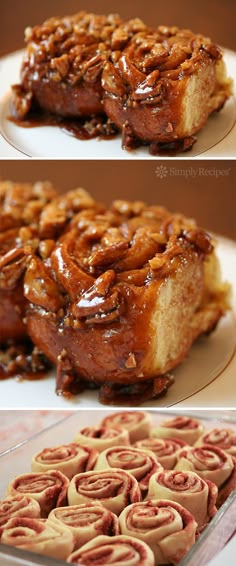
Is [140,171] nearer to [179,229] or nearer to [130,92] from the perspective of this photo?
Result: [179,229]

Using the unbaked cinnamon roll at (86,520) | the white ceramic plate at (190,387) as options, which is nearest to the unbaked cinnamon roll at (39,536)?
the unbaked cinnamon roll at (86,520)

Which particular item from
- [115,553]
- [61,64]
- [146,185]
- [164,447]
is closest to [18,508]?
[115,553]

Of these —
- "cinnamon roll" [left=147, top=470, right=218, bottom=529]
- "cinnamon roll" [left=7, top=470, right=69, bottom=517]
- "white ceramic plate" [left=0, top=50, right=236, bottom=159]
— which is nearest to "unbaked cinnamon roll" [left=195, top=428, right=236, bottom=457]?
"cinnamon roll" [left=147, top=470, right=218, bottom=529]

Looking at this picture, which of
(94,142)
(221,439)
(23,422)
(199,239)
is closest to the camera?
(94,142)

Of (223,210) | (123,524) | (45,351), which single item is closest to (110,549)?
(123,524)

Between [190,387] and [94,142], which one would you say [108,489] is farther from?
[94,142]

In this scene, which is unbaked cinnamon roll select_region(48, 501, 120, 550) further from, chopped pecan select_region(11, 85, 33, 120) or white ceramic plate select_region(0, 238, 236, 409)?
chopped pecan select_region(11, 85, 33, 120)
